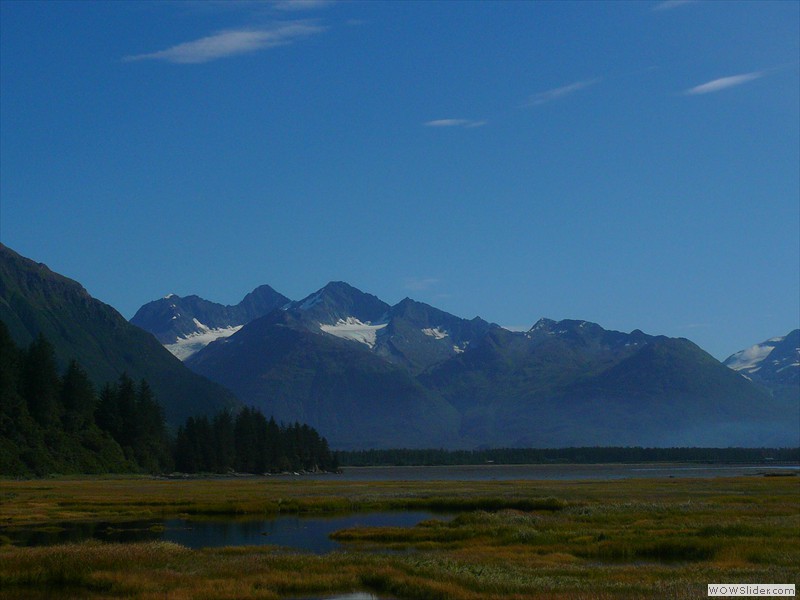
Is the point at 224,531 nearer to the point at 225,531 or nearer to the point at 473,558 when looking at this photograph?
the point at 225,531

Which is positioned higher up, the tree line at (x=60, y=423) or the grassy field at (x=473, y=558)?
the tree line at (x=60, y=423)

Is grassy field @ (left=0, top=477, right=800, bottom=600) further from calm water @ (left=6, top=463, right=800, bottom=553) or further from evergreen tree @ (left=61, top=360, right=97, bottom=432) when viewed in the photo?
evergreen tree @ (left=61, top=360, right=97, bottom=432)

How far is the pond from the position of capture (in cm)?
6806

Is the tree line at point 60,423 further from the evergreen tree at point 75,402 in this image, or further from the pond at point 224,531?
the pond at point 224,531

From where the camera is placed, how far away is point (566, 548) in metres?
61.5

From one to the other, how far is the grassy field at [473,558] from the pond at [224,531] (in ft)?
11.4

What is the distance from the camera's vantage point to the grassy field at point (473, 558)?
45312 mm

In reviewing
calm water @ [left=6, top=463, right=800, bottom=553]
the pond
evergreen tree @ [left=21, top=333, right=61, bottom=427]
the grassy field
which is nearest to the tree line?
evergreen tree @ [left=21, top=333, right=61, bottom=427]

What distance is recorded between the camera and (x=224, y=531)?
7794cm

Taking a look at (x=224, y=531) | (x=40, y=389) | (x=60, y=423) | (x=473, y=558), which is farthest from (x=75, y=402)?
(x=473, y=558)

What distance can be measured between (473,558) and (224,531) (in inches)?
1170

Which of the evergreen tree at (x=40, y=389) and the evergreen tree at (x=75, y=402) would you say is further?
the evergreen tree at (x=75, y=402)

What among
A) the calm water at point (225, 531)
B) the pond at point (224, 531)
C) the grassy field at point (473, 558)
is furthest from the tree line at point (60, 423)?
the calm water at point (225, 531)

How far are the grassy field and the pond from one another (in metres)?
3.49
